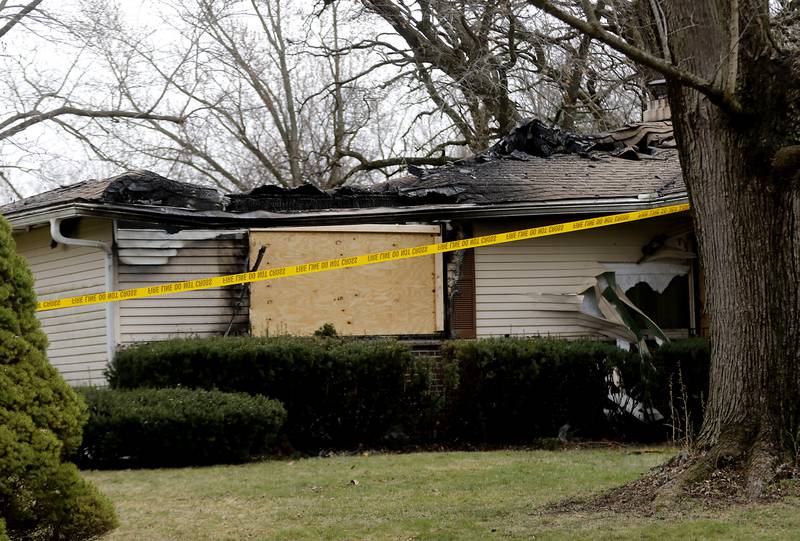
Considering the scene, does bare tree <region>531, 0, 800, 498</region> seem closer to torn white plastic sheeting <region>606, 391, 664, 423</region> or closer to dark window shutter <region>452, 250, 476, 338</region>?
torn white plastic sheeting <region>606, 391, 664, 423</region>

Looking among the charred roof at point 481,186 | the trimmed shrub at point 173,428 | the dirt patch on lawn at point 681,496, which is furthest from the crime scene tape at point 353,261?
the dirt patch on lawn at point 681,496

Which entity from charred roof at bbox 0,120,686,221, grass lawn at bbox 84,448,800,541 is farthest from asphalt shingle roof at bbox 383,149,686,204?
grass lawn at bbox 84,448,800,541

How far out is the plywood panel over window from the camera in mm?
13008

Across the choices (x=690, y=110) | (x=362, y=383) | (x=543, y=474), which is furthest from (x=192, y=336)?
(x=690, y=110)

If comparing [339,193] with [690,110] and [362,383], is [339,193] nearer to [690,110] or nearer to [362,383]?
[362,383]

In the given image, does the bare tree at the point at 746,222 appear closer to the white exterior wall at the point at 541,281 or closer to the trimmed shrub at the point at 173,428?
the trimmed shrub at the point at 173,428

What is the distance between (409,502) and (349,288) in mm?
5673

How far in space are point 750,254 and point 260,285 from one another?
23.6 ft

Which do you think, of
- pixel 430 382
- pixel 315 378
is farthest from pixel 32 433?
pixel 430 382

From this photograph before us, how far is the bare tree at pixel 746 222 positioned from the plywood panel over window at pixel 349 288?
6.18 m

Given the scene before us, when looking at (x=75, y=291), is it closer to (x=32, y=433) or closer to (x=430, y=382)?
(x=430, y=382)

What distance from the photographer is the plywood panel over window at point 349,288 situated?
512 inches

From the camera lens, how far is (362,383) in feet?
38.2

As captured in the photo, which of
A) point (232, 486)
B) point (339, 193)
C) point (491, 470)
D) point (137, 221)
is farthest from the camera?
point (339, 193)
